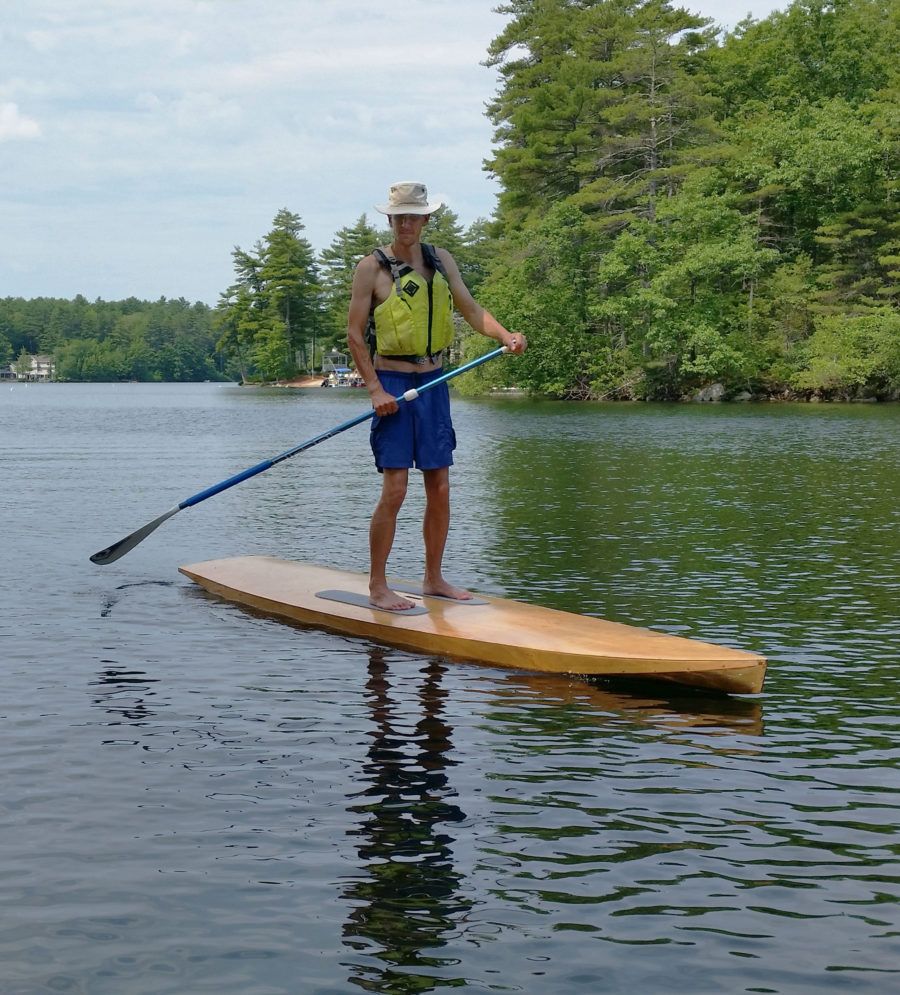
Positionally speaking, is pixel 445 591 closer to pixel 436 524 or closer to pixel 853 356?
pixel 436 524

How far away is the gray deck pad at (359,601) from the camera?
8.43 meters

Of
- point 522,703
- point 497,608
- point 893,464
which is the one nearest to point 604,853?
point 522,703

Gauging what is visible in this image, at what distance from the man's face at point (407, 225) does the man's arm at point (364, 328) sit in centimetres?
24

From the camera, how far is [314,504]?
18.2 meters

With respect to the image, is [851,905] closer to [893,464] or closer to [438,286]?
[438,286]

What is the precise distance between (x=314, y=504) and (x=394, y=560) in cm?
588

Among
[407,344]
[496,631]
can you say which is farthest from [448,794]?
[407,344]

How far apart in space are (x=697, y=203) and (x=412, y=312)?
Result: 4877cm

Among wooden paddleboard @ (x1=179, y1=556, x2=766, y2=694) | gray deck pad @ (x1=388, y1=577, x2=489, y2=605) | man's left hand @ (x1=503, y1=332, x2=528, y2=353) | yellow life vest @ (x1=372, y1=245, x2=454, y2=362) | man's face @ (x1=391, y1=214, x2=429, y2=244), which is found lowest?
wooden paddleboard @ (x1=179, y1=556, x2=766, y2=694)

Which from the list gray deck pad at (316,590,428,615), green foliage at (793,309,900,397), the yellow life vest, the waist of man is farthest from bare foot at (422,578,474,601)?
green foliage at (793,309,900,397)

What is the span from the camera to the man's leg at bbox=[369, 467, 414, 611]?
8.38m

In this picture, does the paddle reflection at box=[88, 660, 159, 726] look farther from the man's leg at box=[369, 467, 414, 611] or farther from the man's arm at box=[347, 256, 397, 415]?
the man's arm at box=[347, 256, 397, 415]

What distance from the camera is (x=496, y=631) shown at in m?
7.80

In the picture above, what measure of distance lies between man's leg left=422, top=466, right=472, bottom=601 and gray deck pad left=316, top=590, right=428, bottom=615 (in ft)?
1.26
